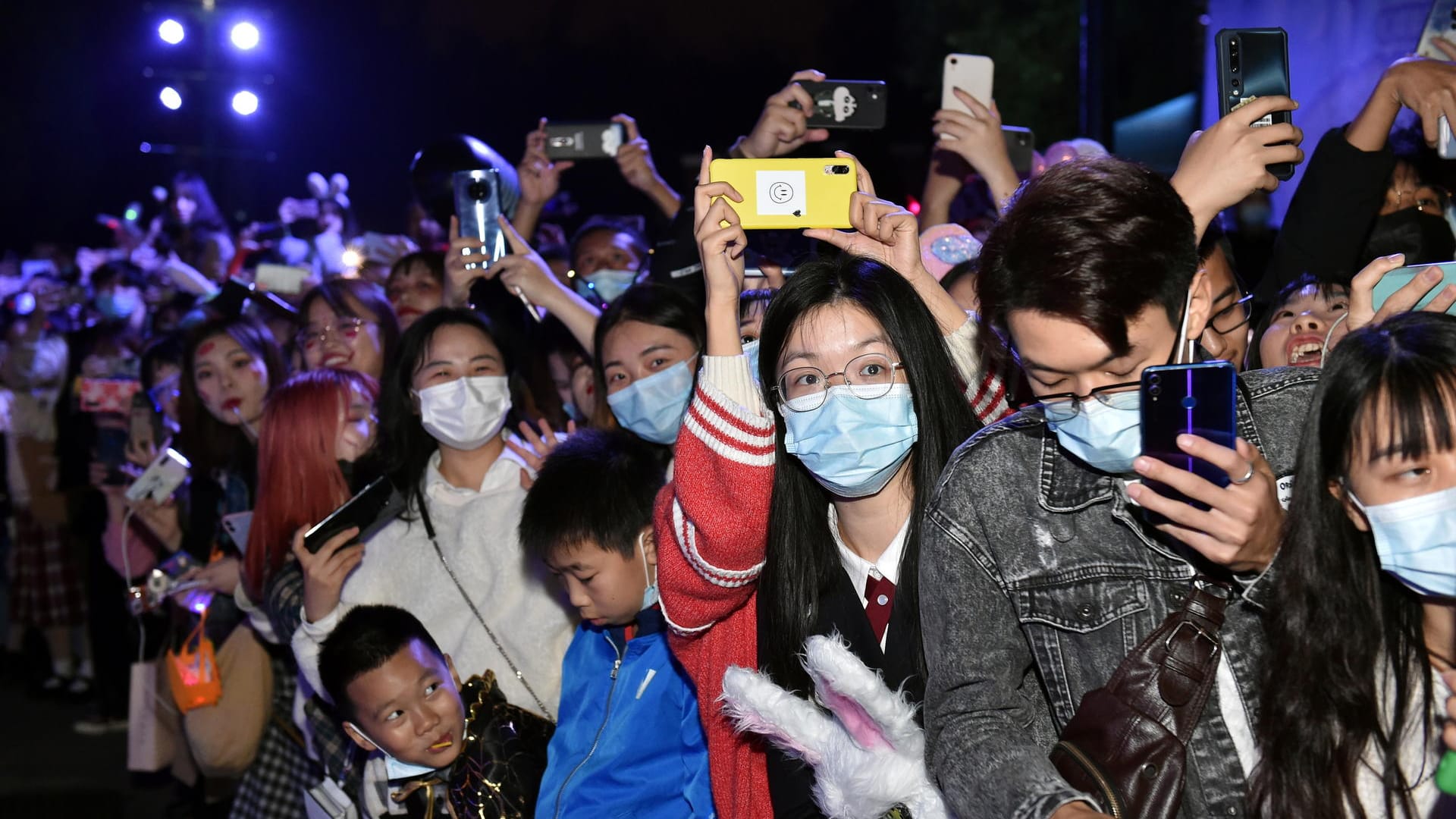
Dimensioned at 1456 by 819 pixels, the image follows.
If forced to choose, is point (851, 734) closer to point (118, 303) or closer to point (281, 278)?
point (281, 278)

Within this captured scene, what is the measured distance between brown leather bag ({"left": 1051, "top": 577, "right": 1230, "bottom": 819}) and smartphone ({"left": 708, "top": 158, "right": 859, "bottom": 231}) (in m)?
1.29

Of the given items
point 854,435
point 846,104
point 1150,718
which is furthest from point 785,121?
point 1150,718

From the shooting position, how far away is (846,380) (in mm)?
2469

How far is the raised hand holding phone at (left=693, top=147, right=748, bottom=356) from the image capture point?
2475mm

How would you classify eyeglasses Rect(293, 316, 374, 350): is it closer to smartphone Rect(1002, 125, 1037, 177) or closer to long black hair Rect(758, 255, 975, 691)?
smartphone Rect(1002, 125, 1037, 177)

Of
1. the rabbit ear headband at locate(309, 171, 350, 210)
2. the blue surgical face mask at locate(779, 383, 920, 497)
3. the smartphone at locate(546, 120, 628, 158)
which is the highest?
the rabbit ear headband at locate(309, 171, 350, 210)

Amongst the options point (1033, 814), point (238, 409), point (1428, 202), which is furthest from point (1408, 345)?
point (238, 409)

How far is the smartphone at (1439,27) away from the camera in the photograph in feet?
10.3

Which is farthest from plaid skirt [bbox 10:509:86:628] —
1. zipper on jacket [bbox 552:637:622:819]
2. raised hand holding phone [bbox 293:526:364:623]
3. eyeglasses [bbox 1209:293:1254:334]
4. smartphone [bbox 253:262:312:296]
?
eyeglasses [bbox 1209:293:1254:334]

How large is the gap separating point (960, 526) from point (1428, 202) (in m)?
1.91

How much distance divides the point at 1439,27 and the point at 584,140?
2852 mm

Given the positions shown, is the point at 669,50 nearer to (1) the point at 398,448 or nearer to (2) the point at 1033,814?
(1) the point at 398,448

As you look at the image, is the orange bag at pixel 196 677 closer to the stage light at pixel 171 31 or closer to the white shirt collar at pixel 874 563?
the white shirt collar at pixel 874 563

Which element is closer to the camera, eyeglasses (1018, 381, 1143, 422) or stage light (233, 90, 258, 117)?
eyeglasses (1018, 381, 1143, 422)
